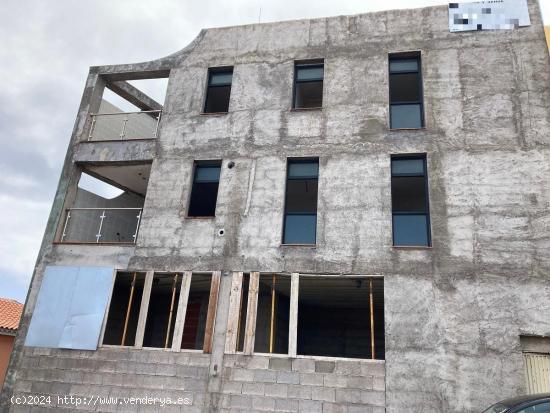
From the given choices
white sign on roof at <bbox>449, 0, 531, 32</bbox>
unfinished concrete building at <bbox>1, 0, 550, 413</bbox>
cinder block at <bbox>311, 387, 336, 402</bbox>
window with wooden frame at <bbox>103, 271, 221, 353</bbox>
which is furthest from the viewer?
white sign on roof at <bbox>449, 0, 531, 32</bbox>

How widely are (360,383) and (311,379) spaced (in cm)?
110

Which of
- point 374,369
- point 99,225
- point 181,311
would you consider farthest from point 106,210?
point 374,369

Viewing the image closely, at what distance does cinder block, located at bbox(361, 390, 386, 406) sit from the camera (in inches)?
371

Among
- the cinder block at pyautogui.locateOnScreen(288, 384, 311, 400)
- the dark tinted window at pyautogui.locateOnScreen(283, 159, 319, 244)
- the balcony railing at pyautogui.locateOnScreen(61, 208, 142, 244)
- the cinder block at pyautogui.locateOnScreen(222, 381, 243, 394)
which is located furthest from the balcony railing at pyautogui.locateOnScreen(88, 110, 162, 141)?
the cinder block at pyautogui.locateOnScreen(288, 384, 311, 400)

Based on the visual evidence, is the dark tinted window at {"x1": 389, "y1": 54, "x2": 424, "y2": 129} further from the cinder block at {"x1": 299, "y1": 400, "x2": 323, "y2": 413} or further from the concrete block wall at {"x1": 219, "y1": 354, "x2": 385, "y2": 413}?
the cinder block at {"x1": 299, "y1": 400, "x2": 323, "y2": 413}

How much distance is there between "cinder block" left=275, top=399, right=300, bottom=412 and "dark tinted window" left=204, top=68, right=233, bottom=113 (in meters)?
8.81

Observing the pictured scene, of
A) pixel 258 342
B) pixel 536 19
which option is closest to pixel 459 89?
pixel 536 19

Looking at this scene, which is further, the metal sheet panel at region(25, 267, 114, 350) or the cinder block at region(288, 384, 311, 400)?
the metal sheet panel at region(25, 267, 114, 350)

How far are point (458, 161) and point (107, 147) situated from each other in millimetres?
10573

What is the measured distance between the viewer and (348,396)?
31.4ft

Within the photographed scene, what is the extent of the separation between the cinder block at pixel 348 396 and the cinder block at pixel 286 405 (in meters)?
0.94

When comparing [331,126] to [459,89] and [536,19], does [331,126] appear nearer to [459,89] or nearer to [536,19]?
[459,89]

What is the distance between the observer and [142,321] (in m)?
11.3

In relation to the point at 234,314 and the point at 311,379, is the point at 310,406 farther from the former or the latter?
the point at 234,314
